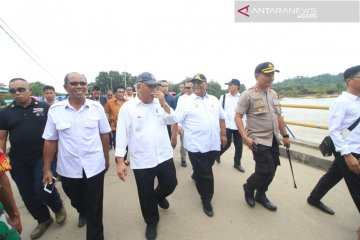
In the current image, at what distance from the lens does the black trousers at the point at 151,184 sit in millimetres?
2328

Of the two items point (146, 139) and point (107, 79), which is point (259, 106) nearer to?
point (146, 139)

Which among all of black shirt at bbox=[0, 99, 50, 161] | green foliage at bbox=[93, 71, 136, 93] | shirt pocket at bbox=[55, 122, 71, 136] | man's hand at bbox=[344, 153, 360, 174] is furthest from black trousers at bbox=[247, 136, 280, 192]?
green foliage at bbox=[93, 71, 136, 93]

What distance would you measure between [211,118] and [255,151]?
0.72m

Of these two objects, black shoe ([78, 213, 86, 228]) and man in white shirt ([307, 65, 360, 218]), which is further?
black shoe ([78, 213, 86, 228])

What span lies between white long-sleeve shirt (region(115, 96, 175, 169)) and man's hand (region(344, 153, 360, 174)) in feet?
6.41

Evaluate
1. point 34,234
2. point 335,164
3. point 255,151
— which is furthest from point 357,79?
point 34,234

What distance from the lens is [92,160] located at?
2168 mm

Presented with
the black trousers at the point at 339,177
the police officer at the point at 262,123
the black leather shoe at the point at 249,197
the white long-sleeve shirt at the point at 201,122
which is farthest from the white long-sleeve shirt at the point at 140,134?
the black trousers at the point at 339,177

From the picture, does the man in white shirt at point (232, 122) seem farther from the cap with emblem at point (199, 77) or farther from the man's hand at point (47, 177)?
the man's hand at point (47, 177)

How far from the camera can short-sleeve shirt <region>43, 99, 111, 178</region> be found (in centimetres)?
209

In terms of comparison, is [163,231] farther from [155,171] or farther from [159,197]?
[155,171]

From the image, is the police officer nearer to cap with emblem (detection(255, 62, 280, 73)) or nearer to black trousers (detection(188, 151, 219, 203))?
cap with emblem (detection(255, 62, 280, 73))

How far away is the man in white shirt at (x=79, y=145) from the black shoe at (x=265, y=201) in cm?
208

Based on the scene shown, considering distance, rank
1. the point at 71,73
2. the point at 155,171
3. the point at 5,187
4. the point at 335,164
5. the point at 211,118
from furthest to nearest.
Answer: the point at 211,118
the point at 335,164
the point at 155,171
the point at 71,73
the point at 5,187
